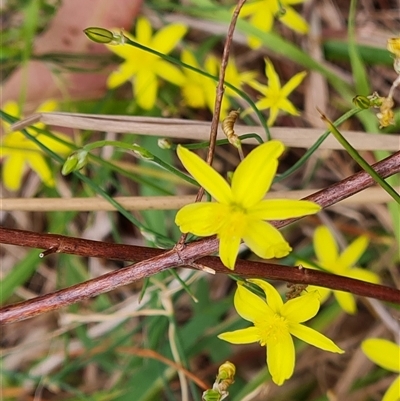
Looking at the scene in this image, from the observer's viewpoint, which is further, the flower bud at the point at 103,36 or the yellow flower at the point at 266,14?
the yellow flower at the point at 266,14

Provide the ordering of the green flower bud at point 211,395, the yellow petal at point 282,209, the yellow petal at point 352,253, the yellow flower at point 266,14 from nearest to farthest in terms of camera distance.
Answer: the yellow petal at point 282,209
the green flower bud at point 211,395
the yellow flower at point 266,14
the yellow petal at point 352,253

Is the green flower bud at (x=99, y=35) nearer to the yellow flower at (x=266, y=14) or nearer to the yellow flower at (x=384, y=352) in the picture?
the yellow flower at (x=266, y=14)

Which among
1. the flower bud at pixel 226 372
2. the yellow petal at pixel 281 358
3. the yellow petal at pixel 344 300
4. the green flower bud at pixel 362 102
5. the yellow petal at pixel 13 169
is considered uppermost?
A: the green flower bud at pixel 362 102

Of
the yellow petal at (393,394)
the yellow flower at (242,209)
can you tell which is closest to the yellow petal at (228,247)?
the yellow flower at (242,209)

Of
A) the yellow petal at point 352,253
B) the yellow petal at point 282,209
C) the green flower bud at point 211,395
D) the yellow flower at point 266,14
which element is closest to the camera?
the yellow petal at point 282,209

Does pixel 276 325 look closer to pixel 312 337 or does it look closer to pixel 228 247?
pixel 312 337

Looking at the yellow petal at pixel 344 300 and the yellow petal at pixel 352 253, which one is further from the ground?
the yellow petal at pixel 352 253

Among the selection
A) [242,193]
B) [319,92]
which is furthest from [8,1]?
[242,193]

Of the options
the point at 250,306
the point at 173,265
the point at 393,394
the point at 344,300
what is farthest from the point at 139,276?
the point at 344,300
